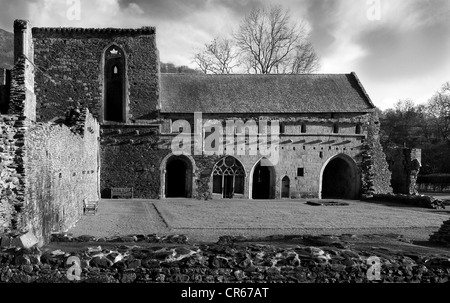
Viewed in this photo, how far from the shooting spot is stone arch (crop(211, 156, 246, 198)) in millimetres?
28016

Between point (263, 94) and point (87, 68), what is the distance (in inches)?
517

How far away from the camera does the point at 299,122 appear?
95.8ft

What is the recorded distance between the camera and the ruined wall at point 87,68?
26.1 meters

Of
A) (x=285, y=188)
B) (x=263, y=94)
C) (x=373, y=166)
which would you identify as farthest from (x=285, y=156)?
(x=373, y=166)

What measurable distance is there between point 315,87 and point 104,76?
650 inches

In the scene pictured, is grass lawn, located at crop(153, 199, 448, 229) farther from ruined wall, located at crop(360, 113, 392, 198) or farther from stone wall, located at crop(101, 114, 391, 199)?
ruined wall, located at crop(360, 113, 392, 198)

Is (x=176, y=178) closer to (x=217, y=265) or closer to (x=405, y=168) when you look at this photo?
(x=405, y=168)

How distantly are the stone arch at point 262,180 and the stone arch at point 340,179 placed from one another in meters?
3.70

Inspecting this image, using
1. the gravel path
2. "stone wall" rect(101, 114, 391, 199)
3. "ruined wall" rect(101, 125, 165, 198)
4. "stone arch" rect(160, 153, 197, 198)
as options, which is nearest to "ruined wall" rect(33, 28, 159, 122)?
"ruined wall" rect(101, 125, 165, 198)

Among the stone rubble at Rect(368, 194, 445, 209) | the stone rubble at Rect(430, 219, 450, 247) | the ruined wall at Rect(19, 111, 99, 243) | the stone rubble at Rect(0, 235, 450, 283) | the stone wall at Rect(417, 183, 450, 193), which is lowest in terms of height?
the stone wall at Rect(417, 183, 450, 193)

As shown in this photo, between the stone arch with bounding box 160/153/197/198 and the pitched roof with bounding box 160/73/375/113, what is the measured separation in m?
3.57

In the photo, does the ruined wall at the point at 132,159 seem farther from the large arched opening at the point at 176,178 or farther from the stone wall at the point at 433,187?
the stone wall at the point at 433,187
